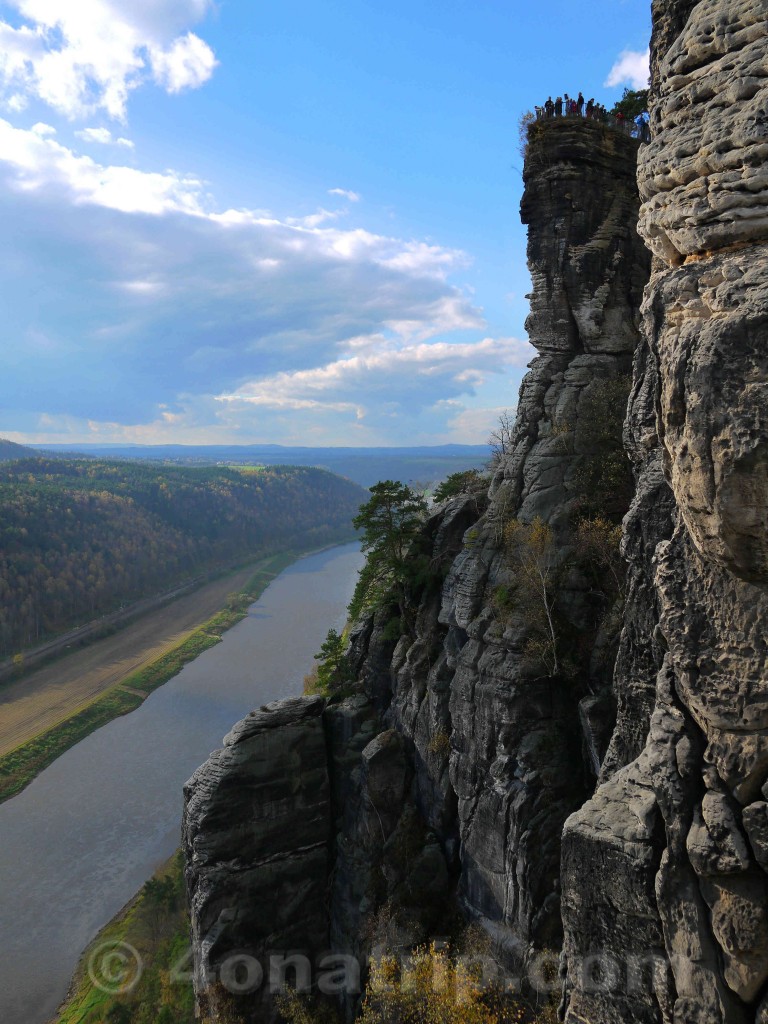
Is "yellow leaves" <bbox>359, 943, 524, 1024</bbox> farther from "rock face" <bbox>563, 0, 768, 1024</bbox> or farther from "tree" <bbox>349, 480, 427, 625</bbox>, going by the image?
"tree" <bbox>349, 480, 427, 625</bbox>

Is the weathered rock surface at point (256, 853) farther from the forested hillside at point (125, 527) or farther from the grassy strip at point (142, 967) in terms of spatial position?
the forested hillside at point (125, 527)

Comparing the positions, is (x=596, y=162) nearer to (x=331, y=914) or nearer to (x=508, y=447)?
(x=508, y=447)

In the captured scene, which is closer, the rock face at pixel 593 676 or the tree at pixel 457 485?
the rock face at pixel 593 676

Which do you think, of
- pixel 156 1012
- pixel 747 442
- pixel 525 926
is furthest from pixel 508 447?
pixel 156 1012

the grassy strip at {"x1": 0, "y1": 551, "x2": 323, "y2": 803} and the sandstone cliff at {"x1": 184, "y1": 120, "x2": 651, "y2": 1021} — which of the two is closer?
the sandstone cliff at {"x1": 184, "y1": 120, "x2": 651, "y2": 1021}

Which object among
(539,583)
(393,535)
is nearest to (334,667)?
(393,535)

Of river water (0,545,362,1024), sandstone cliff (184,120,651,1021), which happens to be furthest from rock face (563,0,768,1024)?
river water (0,545,362,1024)

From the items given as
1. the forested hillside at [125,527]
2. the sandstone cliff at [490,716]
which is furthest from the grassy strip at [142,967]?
the forested hillside at [125,527]
